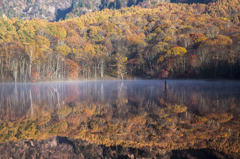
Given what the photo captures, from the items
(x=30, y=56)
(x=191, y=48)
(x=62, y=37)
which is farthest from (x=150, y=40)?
(x=30, y=56)

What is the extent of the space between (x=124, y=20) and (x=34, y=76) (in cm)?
12311

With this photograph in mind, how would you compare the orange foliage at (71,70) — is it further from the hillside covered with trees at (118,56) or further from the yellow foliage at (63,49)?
the yellow foliage at (63,49)

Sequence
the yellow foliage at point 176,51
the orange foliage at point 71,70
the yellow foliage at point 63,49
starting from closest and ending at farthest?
the yellow foliage at point 176,51 < the orange foliage at point 71,70 < the yellow foliage at point 63,49

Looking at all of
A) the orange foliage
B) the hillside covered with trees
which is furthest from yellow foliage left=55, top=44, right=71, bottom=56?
the orange foliage

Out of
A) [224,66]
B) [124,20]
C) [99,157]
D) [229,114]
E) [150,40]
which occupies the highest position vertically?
[124,20]

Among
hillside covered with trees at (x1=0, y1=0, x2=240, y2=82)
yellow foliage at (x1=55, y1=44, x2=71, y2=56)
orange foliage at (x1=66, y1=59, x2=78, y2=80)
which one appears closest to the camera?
hillside covered with trees at (x1=0, y1=0, x2=240, y2=82)

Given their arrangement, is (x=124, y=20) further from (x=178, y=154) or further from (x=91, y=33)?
(x=178, y=154)

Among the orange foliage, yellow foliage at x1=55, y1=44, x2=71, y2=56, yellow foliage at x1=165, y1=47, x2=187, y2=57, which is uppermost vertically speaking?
yellow foliage at x1=55, y1=44, x2=71, y2=56

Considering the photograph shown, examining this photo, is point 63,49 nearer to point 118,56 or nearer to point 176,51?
point 118,56

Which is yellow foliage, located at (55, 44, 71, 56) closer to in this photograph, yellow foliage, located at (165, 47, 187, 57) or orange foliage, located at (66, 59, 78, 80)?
orange foliage, located at (66, 59, 78, 80)

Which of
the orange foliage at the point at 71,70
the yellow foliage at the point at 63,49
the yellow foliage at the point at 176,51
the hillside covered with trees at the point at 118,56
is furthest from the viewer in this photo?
the yellow foliage at the point at 63,49

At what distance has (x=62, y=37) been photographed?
131 metres

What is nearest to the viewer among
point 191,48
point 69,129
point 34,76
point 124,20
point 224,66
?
point 69,129

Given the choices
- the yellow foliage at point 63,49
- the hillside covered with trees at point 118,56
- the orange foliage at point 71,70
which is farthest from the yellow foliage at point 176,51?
the yellow foliage at point 63,49
